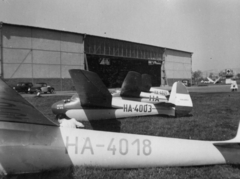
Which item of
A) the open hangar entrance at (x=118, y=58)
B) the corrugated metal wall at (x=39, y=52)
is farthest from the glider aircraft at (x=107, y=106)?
the open hangar entrance at (x=118, y=58)

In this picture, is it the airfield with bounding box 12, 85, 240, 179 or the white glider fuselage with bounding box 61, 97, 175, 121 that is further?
the white glider fuselage with bounding box 61, 97, 175, 121

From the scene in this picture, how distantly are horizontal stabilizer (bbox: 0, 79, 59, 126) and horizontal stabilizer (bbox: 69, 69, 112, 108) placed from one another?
2657 mm

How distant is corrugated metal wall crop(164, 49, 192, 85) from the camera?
42.9 m

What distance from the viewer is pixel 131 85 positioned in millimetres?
8977

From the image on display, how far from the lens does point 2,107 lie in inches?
102

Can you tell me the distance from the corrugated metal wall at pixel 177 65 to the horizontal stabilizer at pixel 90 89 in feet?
121

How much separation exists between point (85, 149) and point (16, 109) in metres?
1.15

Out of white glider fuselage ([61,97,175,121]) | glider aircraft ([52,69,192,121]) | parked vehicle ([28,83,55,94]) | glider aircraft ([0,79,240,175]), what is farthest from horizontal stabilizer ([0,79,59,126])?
parked vehicle ([28,83,55,94])

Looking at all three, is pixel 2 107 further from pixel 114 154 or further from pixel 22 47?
pixel 22 47

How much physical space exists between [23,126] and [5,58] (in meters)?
24.8

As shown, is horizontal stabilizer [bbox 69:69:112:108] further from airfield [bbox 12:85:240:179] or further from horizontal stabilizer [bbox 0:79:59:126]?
horizontal stabilizer [bbox 0:79:59:126]

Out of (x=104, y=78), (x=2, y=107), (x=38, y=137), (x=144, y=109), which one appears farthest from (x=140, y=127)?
(x=104, y=78)

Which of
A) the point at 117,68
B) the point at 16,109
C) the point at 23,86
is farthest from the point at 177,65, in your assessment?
the point at 16,109

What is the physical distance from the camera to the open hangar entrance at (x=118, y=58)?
30.7 m
